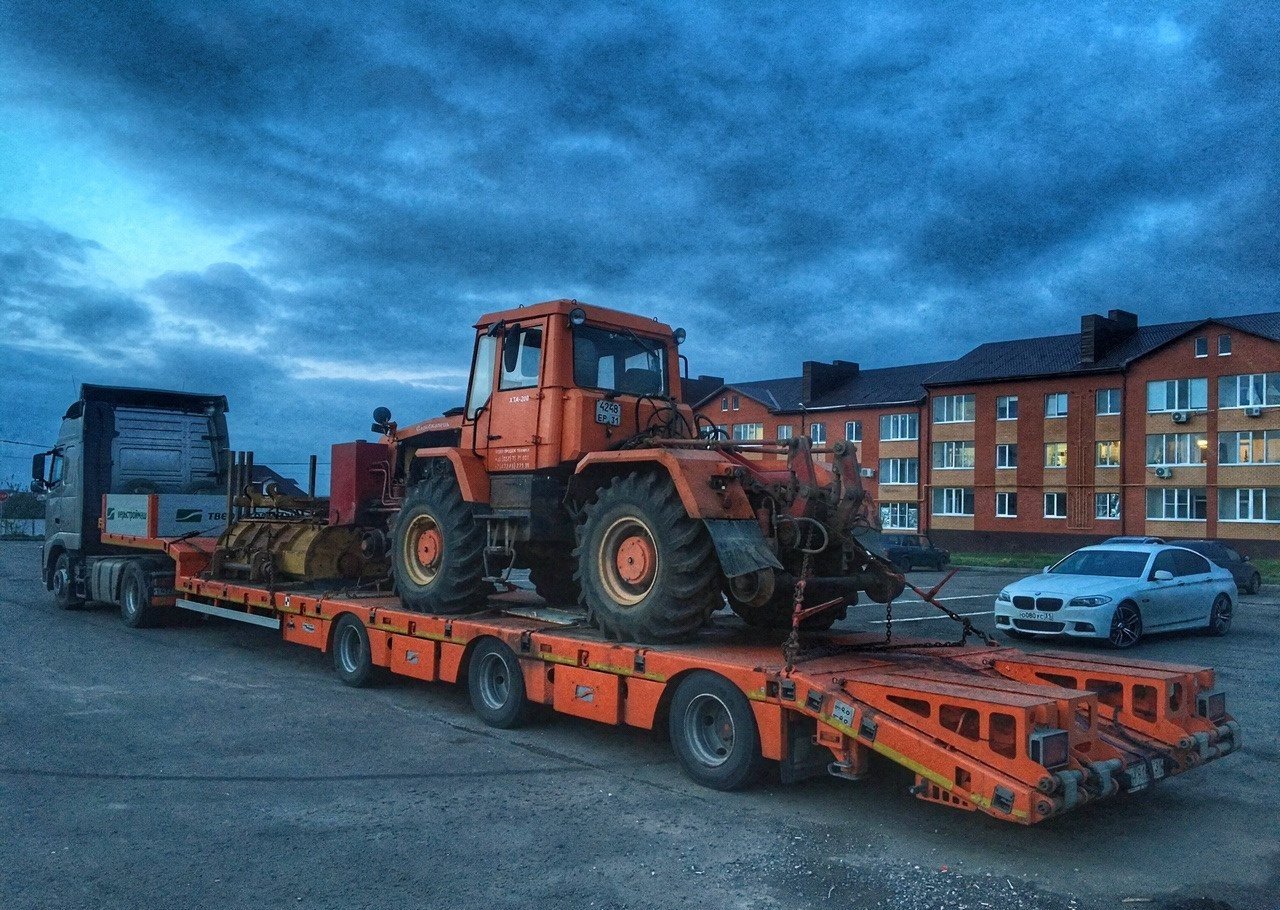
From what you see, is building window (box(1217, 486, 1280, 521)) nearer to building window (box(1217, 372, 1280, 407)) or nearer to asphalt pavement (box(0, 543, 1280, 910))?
building window (box(1217, 372, 1280, 407))

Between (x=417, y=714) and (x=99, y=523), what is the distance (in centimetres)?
973

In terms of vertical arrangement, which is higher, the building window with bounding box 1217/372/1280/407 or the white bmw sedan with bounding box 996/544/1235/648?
the building window with bounding box 1217/372/1280/407

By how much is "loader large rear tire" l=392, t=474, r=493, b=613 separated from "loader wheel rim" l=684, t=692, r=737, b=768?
3151mm

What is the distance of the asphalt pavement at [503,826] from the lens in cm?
533

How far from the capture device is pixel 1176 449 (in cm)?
4428

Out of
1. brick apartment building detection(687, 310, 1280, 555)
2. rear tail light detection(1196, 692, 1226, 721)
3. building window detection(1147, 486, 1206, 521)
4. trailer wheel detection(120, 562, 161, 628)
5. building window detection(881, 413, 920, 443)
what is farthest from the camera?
building window detection(881, 413, 920, 443)

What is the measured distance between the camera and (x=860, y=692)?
6.37m

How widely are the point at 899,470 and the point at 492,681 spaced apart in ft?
158

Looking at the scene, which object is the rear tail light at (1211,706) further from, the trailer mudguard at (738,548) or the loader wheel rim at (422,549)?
the loader wheel rim at (422,549)

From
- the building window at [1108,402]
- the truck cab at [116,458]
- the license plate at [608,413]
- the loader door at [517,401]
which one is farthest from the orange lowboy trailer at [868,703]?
the building window at [1108,402]

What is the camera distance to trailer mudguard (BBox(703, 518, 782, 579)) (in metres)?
7.27

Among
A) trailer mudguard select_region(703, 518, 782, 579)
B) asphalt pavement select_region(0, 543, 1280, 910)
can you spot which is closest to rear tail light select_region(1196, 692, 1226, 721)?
asphalt pavement select_region(0, 543, 1280, 910)

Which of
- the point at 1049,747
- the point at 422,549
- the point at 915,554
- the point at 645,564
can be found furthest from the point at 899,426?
the point at 1049,747

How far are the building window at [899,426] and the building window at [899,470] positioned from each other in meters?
1.16
